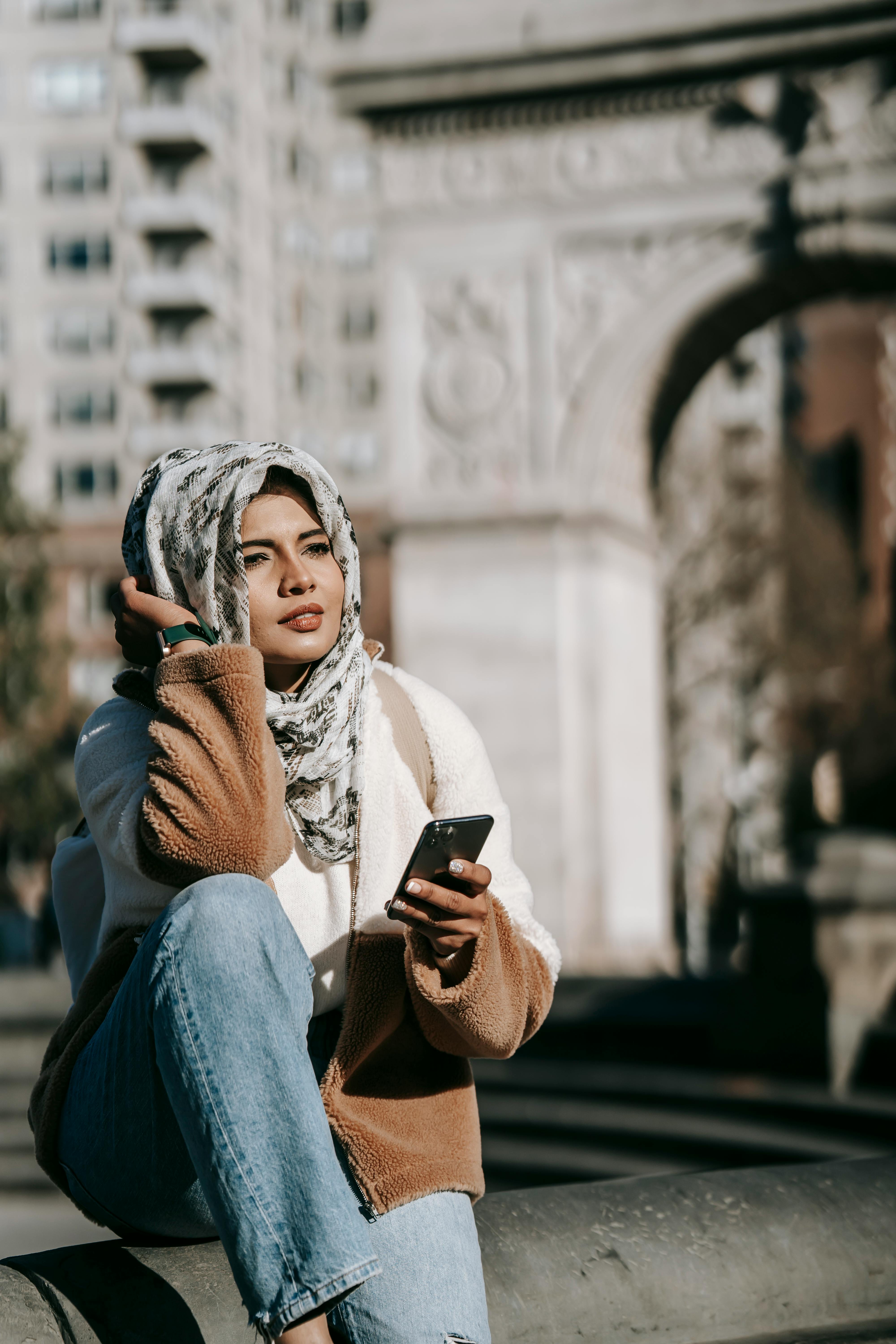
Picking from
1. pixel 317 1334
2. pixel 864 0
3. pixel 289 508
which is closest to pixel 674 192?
pixel 864 0

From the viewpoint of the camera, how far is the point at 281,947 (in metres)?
1.87

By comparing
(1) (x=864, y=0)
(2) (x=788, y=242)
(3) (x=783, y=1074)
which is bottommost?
(3) (x=783, y=1074)

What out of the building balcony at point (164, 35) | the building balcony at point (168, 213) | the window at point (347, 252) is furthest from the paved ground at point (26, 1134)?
the window at point (347, 252)

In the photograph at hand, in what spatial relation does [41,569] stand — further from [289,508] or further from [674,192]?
[289,508]

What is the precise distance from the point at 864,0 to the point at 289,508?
Answer: 29.7ft

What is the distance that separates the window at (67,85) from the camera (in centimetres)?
3769

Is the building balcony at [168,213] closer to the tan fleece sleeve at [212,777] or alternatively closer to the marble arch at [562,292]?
the marble arch at [562,292]

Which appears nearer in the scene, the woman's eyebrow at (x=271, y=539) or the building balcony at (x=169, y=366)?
the woman's eyebrow at (x=271, y=539)

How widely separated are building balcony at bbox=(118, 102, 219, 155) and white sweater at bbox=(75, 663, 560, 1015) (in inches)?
1489

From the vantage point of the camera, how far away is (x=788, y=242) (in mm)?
10359

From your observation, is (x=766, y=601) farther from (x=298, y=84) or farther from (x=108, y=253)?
(x=298, y=84)

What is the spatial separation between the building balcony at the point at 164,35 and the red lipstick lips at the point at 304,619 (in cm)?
3877

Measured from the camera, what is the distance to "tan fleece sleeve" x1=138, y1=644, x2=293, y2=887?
1.91 metres

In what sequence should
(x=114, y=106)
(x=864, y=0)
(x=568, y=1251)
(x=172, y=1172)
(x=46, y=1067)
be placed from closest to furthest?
(x=172, y=1172) < (x=46, y=1067) < (x=568, y=1251) < (x=864, y=0) < (x=114, y=106)
